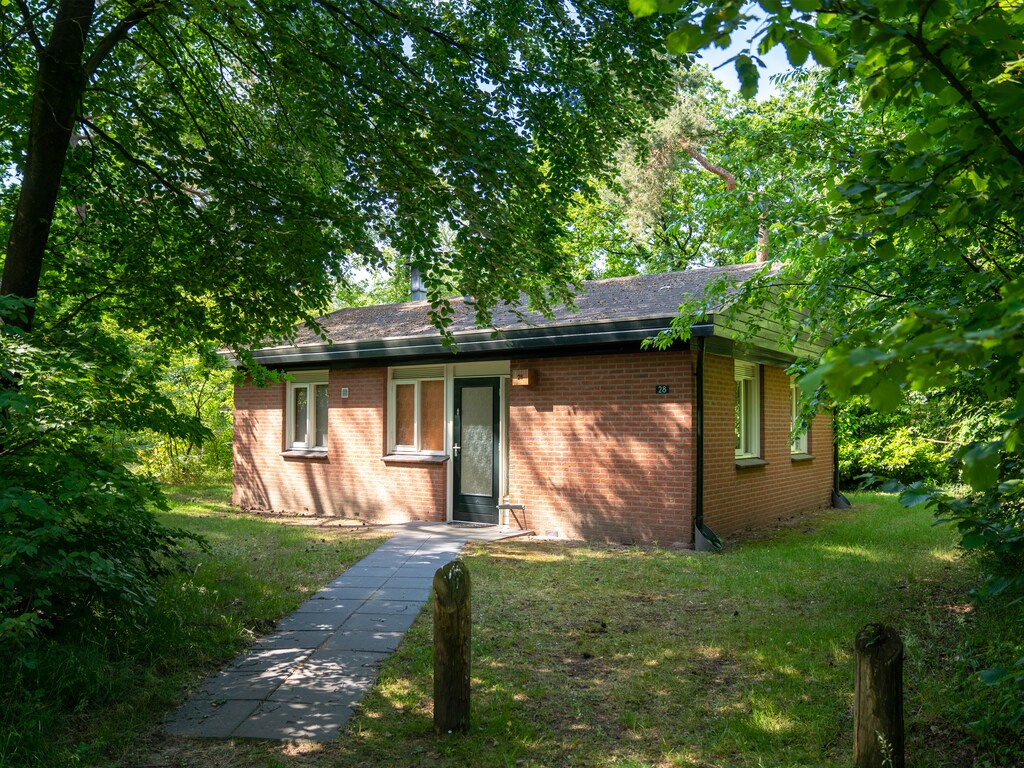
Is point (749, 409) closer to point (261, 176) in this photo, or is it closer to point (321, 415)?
point (321, 415)

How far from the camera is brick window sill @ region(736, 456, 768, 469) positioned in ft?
37.8

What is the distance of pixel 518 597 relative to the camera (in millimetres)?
7219

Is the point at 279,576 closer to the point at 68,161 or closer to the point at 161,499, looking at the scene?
the point at 161,499

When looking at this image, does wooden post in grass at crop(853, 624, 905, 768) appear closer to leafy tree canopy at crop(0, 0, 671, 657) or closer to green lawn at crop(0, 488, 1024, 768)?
green lawn at crop(0, 488, 1024, 768)

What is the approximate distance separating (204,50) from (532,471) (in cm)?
705

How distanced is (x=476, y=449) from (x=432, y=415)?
1121mm

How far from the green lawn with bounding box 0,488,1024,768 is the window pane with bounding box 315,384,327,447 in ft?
18.9

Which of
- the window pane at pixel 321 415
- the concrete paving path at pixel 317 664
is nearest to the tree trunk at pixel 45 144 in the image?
the concrete paving path at pixel 317 664

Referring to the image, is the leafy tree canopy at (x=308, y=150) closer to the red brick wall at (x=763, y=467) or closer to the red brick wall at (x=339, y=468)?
the red brick wall at (x=763, y=467)

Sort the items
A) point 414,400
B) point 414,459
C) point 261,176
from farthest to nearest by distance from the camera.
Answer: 1. point 414,400
2. point 414,459
3. point 261,176

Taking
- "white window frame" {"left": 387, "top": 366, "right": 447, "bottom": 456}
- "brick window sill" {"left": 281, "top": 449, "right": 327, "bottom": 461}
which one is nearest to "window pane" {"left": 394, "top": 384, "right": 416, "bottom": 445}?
"white window frame" {"left": 387, "top": 366, "right": 447, "bottom": 456}

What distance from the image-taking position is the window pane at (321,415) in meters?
14.5

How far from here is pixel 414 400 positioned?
42.7ft

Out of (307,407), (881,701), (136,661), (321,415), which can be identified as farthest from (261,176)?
(307,407)
